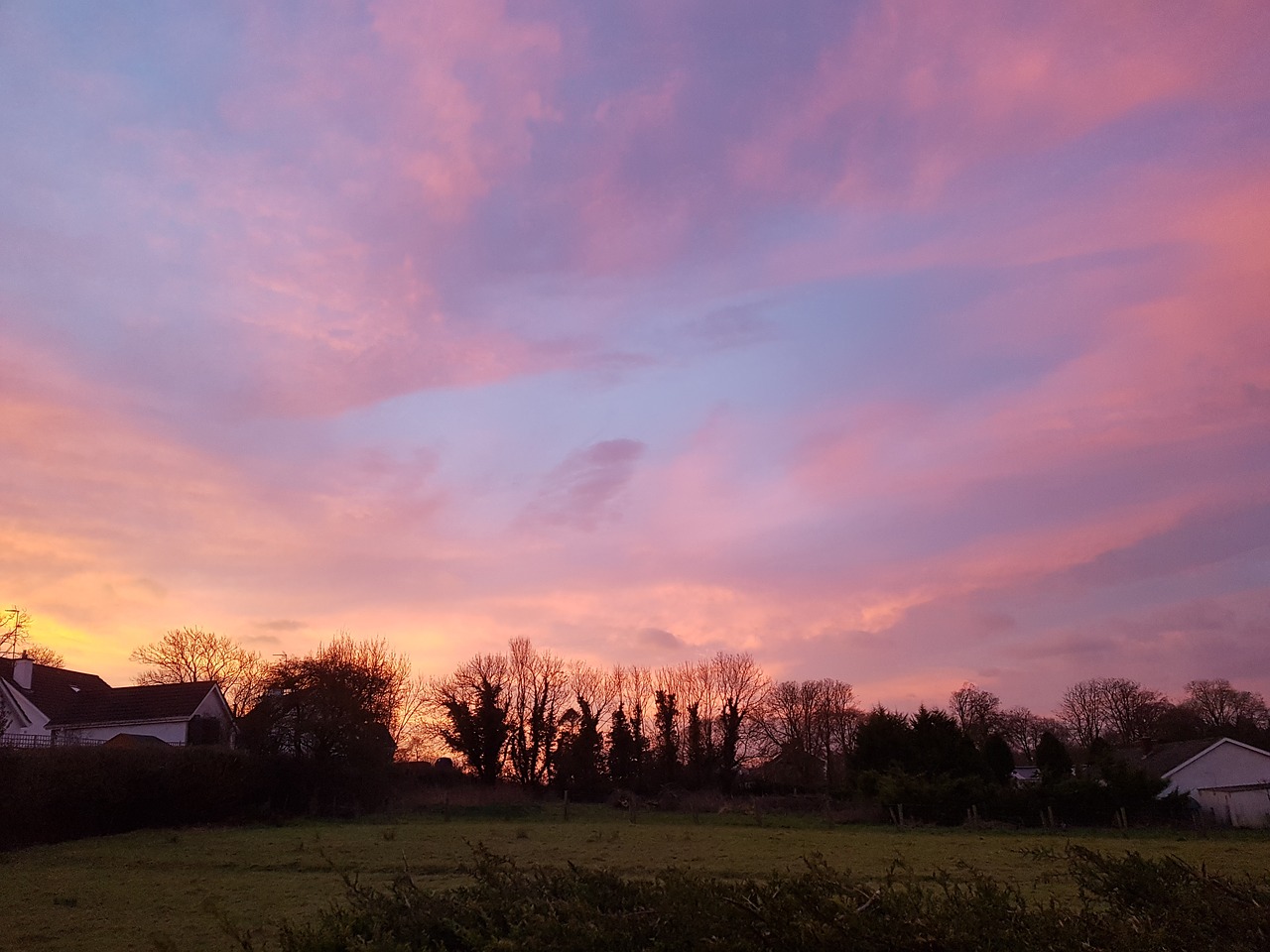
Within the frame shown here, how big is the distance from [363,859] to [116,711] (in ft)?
99.7

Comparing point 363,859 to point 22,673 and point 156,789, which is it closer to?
point 156,789

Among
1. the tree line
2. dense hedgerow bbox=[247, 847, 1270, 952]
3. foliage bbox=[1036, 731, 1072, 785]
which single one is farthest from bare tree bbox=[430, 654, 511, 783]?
dense hedgerow bbox=[247, 847, 1270, 952]

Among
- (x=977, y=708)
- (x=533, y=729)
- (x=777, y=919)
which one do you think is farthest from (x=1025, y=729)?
(x=777, y=919)

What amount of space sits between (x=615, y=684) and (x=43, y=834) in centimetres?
4381

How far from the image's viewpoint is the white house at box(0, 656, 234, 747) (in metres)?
43.5

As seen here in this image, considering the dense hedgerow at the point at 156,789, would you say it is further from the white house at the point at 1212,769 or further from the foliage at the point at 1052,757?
the white house at the point at 1212,769

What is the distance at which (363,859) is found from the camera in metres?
21.8

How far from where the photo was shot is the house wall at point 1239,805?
38.6 m

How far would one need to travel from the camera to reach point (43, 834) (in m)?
27.3

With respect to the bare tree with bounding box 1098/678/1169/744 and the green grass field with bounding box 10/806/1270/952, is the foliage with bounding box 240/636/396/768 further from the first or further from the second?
the bare tree with bounding box 1098/678/1169/744

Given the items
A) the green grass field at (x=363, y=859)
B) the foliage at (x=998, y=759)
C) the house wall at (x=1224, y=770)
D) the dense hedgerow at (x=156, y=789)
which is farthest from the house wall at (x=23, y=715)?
the house wall at (x=1224, y=770)

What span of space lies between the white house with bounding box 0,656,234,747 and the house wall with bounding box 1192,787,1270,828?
48.3m

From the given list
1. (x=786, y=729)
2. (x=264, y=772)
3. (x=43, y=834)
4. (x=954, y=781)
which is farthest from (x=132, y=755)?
(x=786, y=729)

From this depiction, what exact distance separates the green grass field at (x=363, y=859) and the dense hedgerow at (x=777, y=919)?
1293mm
